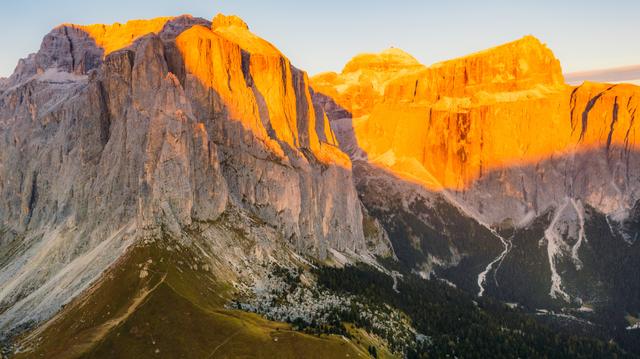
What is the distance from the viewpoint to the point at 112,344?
147 m

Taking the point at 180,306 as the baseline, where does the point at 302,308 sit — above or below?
below

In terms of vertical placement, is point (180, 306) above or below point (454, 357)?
above

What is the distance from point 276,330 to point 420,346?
55586 mm

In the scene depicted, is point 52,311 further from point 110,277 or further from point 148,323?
point 148,323

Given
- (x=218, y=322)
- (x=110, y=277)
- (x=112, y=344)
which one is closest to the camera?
(x=112, y=344)

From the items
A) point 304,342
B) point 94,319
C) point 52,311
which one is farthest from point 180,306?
point 52,311

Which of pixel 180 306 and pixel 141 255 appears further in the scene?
pixel 141 255

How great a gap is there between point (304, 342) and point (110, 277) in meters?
56.5

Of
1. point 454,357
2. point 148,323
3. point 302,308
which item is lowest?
point 454,357

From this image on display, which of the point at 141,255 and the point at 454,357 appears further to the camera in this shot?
the point at 454,357

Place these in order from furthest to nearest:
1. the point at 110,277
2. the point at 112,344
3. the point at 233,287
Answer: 1. the point at 233,287
2. the point at 110,277
3. the point at 112,344

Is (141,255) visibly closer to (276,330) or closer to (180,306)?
(180,306)

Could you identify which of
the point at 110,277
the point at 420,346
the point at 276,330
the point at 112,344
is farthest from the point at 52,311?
the point at 420,346

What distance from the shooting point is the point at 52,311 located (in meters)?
181
